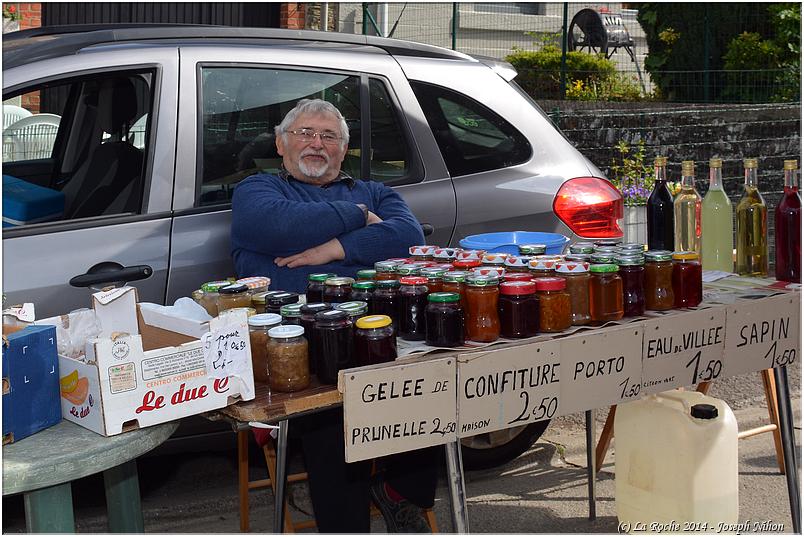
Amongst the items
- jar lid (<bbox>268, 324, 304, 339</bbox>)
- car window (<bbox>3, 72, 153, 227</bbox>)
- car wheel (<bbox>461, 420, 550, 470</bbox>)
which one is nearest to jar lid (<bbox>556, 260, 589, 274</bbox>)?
jar lid (<bbox>268, 324, 304, 339</bbox>)

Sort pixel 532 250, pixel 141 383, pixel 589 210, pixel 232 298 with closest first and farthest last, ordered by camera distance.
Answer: pixel 141 383, pixel 232 298, pixel 532 250, pixel 589 210

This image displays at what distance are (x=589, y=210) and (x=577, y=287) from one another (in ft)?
5.02

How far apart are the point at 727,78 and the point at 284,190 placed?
30.5 ft

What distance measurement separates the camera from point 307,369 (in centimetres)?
254

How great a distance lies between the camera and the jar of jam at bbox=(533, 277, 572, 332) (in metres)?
2.83

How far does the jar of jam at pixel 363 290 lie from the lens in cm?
286

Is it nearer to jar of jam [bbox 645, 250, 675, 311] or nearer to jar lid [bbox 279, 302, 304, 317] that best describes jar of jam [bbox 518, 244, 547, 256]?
jar of jam [bbox 645, 250, 675, 311]

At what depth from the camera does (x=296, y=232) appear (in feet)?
11.3

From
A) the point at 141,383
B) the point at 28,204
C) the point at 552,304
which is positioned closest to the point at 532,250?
the point at 552,304

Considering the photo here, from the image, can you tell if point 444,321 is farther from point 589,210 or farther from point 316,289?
point 589,210

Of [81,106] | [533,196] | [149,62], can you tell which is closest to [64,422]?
[149,62]

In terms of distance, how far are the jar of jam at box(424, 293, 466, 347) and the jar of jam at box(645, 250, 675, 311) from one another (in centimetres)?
73

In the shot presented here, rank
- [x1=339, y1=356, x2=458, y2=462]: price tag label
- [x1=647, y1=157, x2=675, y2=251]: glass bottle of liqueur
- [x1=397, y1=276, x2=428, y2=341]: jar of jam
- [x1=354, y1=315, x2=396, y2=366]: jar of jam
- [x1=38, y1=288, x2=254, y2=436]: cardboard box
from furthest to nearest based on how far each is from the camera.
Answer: [x1=647, y1=157, x2=675, y2=251]: glass bottle of liqueur → [x1=397, y1=276, x2=428, y2=341]: jar of jam → [x1=354, y1=315, x2=396, y2=366]: jar of jam → [x1=339, y1=356, x2=458, y2=462]: price tag label → [x1=38, y1=288, x2=254, y2=436]: cardboard box

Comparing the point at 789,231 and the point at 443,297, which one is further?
the point at 789,231
